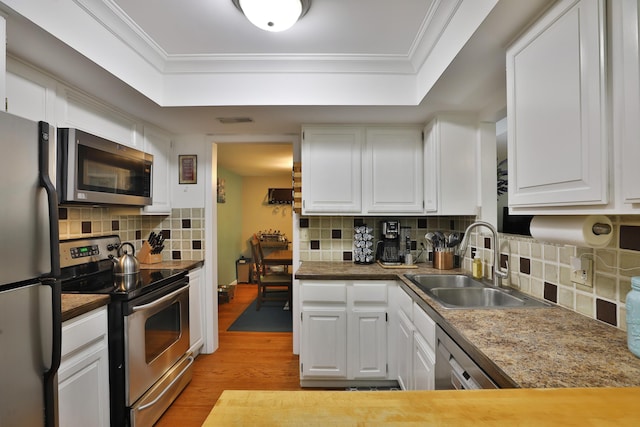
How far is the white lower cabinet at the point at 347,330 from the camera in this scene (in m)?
2.07

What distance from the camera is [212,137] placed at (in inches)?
106

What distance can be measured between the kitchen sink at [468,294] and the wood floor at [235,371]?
4.23 ft

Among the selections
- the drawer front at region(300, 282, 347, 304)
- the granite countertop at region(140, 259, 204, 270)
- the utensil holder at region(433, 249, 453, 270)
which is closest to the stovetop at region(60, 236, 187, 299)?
the granite countertop at region(140, 259, 204, 270)

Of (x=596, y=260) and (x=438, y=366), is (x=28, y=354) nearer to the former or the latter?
(x=438, y=366)

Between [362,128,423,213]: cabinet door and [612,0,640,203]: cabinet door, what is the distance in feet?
5.30

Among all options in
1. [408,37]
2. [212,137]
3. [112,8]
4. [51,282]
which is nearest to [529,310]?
[408,37]

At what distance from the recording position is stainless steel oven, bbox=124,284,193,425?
61.7 inches

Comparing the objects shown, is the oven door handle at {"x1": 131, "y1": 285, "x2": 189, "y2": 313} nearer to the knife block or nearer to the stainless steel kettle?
the stainless steel kettle

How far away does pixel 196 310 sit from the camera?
8.32ft

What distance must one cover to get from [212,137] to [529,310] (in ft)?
8.89

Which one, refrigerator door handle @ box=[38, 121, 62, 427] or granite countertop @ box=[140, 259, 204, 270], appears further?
granite countertop @ box=[140, 259, 204, 270]

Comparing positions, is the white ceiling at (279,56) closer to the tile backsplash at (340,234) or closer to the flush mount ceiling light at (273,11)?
the flush mount ceiling light at (273,11)

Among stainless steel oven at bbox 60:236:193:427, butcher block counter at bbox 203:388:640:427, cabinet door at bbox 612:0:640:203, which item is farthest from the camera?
stainless steel oven at bbox 60:236:193:427

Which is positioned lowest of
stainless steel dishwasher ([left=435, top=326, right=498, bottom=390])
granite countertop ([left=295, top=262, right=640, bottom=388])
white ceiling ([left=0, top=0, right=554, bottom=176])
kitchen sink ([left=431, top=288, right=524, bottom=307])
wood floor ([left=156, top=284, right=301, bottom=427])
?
wood floor ([left=156, top=284, right=301, bottom=427])
